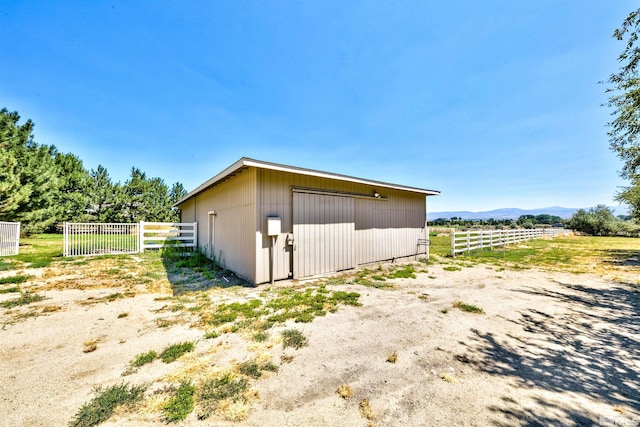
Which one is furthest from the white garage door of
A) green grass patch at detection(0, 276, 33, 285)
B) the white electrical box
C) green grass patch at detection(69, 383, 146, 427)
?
green grass patch at detection(0, 276, 33, 285)

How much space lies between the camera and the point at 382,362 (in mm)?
2457

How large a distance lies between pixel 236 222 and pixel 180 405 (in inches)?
189

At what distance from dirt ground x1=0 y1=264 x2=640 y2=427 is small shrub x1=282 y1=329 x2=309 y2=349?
0.09 m

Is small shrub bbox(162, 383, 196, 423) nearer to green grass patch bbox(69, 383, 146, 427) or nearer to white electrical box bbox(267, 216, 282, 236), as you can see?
green grass patch bbox(69, 383, 146, 427)

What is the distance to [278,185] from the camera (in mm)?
5453

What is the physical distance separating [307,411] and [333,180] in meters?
5.26

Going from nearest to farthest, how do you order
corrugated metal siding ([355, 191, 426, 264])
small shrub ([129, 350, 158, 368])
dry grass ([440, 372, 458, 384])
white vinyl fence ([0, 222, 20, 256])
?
dry grass ([440, 372, 458, 384]), small shrub ([129, 350, 158, 368]), corrugated metal siding ([355, 191, 426, 264]), white vinyl fence ([0, 222, 20, 256])

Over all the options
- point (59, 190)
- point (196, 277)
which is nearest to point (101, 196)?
point (59, 190)

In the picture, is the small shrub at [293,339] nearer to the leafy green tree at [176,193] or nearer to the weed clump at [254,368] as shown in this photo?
the weed clump at [254,368]

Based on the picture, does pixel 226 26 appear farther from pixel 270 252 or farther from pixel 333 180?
pixel 270 252

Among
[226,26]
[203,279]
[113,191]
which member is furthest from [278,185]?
[113,191]

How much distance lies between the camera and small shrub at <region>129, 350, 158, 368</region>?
2379 millimetres

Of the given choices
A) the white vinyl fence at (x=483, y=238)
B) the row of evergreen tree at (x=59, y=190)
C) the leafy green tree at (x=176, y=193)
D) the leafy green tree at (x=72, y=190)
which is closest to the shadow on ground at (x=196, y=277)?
the white vinyl fence at (x=483, y=238)

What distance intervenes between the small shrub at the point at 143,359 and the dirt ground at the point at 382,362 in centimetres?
12
